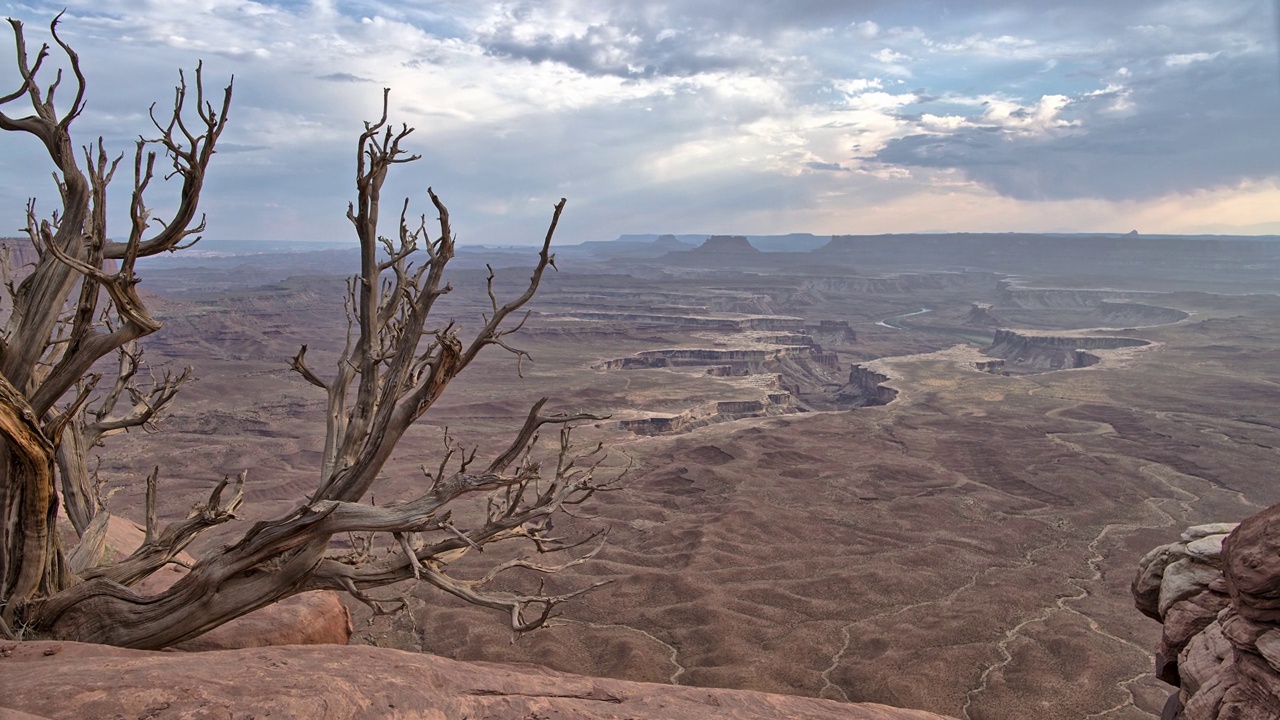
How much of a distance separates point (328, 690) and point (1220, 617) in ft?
26.1

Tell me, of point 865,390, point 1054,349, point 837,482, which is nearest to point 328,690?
point 837,482

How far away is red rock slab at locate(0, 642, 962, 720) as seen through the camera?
5.04m

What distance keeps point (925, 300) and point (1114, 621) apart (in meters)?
143

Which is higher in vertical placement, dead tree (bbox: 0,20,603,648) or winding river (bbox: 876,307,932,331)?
dead tree (bbox: 0,20,603,648)

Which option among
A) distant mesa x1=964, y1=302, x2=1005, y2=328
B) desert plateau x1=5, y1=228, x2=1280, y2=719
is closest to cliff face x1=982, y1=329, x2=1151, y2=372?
desert plateau x1=5, y1=228, x2=1280, y2=719

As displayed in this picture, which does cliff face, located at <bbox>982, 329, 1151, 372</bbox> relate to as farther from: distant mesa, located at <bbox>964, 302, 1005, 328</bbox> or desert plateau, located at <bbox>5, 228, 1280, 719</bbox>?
distant mesa, located at <bbox>964, 302, 1005, 328</bbox>

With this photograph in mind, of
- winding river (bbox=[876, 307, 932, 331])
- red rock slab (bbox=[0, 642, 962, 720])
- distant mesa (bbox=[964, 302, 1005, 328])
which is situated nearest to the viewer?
red rock slab (bbox=[0, 642, 962, 720])

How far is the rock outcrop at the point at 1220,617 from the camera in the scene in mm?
6840

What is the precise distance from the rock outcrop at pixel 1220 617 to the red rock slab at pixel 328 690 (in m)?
2.97

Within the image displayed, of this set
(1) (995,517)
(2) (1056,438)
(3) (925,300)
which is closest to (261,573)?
(1) (995,517)

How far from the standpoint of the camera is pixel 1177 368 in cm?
7131

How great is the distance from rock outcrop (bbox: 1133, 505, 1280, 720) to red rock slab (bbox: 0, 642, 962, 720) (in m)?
2.97

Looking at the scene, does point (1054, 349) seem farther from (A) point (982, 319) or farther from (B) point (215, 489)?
(B) point (215, 489)

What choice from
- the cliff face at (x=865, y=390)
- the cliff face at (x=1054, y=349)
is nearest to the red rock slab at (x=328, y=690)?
the cliff face at (x=865, y=390)
